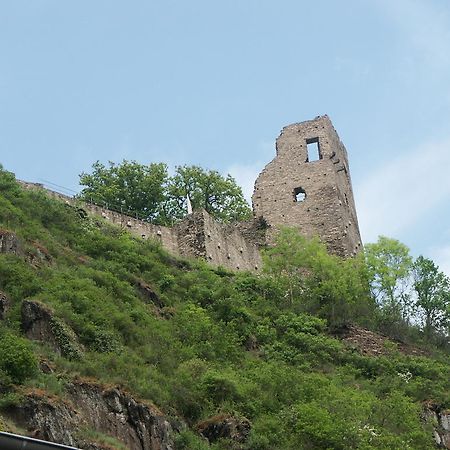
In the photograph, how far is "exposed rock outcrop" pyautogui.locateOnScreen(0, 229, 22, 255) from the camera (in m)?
24.7

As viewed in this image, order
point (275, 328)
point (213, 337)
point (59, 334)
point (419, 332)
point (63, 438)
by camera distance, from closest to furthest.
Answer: point (63, 438)
point (59, 334)
point (213, 337)
point (275, 328)
point (419, 332)

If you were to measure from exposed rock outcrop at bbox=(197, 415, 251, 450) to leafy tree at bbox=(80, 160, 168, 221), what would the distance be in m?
24.6

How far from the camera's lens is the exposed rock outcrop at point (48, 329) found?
20.5 m

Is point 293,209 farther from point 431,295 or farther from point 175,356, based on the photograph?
point 175,356

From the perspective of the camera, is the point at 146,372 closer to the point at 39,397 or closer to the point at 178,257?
the point at 39,397

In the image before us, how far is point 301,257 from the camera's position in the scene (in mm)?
35719

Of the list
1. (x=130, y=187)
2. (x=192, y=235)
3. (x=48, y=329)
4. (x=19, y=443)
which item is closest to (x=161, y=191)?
(x=130, y=187)

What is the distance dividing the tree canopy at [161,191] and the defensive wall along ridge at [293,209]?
306 centimetres

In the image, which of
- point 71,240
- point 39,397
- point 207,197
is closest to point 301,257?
point 71,240

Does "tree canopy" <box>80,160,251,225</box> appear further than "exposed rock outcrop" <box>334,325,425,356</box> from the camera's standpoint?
Yes

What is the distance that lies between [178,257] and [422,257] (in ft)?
30.9

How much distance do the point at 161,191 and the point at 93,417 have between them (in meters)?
29.5

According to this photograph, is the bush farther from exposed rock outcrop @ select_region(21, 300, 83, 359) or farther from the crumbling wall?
the crumbling wall

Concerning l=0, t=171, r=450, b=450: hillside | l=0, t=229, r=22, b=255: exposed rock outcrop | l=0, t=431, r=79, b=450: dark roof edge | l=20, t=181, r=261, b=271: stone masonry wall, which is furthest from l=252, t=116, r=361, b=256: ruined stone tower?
l=0, t=431, r=79, b=450: dark roof edge
